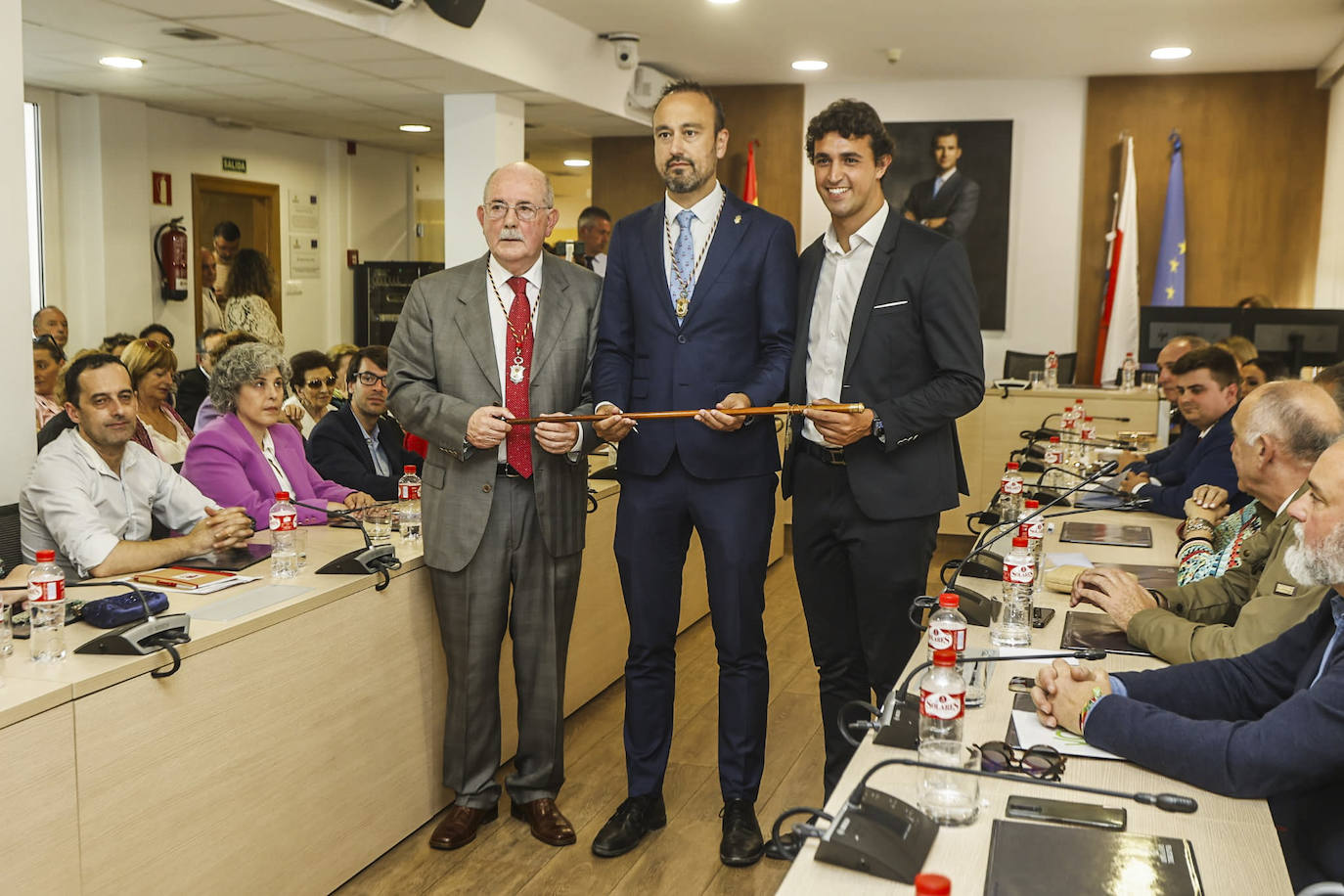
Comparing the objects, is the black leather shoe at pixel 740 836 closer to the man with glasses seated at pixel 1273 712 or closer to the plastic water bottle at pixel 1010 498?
the plastic water bottle at pixel 1010 498

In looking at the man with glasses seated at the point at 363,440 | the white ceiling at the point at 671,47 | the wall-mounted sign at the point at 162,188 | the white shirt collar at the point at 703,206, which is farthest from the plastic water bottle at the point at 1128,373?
the wall-mounted sign at the point at 162,188

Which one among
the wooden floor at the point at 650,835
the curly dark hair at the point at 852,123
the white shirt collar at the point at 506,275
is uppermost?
the curly dark hair at the point at 852,123

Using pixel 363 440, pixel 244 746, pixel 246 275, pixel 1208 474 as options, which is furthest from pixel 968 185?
pixel 244 746

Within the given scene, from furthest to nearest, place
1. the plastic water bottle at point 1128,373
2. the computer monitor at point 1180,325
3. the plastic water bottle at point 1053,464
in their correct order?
the plastic water bottle at point 1128,373 → the computer monitor at point 1180,325 → the plastic water bottle at point 1053,464

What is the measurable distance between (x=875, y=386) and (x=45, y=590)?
5.64ft

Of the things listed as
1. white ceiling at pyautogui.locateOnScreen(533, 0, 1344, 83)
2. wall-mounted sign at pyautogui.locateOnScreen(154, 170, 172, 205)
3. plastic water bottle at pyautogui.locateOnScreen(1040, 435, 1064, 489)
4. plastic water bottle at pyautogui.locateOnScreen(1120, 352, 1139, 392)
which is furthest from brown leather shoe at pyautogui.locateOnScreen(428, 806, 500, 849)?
wall-mounted sign at pyautogui.locateOnScreen(154, 170, 172, 205)

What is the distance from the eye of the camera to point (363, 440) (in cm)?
427

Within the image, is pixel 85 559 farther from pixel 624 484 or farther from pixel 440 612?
pixel 624 484

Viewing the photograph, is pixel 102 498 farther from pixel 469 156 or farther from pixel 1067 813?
pixel 469 156

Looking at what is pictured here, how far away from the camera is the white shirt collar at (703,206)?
2838mm

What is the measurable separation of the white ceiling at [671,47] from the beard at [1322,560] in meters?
4.37

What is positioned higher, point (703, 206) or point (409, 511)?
point (703, 206)

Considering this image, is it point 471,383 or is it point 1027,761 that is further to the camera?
point 471,383

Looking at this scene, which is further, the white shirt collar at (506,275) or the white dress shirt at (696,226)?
the white shirt collar at (506,275)
